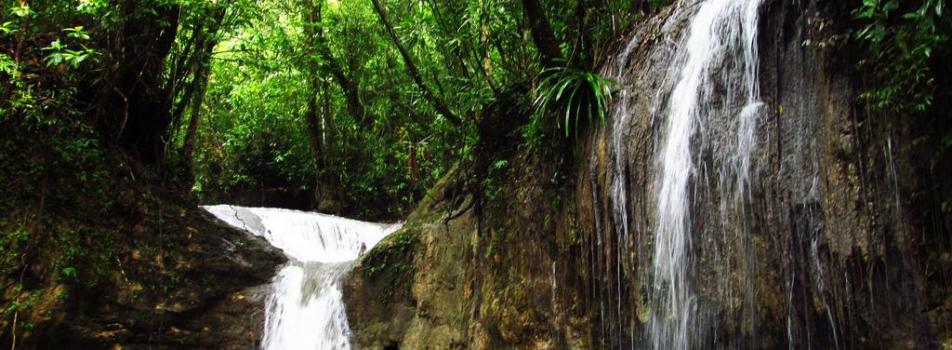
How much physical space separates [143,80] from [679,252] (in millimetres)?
7595

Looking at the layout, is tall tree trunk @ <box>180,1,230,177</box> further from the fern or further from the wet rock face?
the fern

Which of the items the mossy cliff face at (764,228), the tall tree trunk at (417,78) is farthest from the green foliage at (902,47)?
the tall tree trunk at (417,78)

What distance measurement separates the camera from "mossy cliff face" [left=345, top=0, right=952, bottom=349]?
3.64 m

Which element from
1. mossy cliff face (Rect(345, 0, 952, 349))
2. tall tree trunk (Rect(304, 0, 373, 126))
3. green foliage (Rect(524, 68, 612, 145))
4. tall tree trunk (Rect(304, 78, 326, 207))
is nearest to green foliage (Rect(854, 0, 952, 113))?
mossy cliff face (Rect(345, 0, 952, 349))

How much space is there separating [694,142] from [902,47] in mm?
1551

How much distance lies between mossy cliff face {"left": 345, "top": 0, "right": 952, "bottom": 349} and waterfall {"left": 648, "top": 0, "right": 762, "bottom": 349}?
0.27 ft

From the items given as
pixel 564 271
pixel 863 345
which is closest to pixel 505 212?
pixel 564 271

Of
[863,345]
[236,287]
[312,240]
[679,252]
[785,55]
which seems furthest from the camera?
[312,240]

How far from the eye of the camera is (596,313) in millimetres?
5629

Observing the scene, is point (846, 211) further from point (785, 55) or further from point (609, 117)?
point (609, 117)

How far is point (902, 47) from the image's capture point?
360cm

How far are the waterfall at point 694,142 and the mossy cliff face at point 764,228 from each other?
0.08 meters

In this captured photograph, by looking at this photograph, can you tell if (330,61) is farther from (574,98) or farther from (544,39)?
(574,98)

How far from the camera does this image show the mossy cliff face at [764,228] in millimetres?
3639
